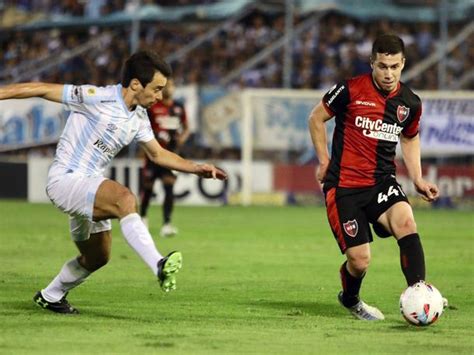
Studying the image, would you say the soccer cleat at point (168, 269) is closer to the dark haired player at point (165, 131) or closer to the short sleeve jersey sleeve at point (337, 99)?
the short sleeve jersey sleeve at point (337, 99)

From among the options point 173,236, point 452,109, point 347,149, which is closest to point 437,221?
point 452,109

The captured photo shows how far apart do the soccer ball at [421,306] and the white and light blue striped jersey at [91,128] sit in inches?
93.8

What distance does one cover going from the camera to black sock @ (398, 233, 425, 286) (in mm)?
9062

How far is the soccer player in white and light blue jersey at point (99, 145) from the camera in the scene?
28.7 feet

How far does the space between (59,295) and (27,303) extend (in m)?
0.63

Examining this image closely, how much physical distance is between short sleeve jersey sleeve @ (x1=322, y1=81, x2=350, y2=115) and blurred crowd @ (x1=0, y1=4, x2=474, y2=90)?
18.5 metres

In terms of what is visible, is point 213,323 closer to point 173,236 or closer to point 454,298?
point 454,298

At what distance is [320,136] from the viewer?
9.79 m

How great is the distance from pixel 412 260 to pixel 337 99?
1404 mm

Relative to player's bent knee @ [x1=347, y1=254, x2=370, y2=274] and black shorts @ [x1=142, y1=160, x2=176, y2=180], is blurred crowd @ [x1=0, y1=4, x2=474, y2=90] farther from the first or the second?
player's bent knee @ [x1=347, y1=254, x2=370, y2=274]

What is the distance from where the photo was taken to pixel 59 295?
9531 mm

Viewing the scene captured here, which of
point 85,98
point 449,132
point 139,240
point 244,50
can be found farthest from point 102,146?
point 244,50

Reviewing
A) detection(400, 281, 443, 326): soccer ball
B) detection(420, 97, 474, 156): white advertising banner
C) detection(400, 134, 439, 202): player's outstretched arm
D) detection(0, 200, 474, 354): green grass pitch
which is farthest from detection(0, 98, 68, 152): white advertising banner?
detection(400, 281, 443, 326): soccer ball

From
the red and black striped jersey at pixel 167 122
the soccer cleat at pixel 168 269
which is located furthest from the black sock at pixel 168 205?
the soccer cleat at pixel 168 269
